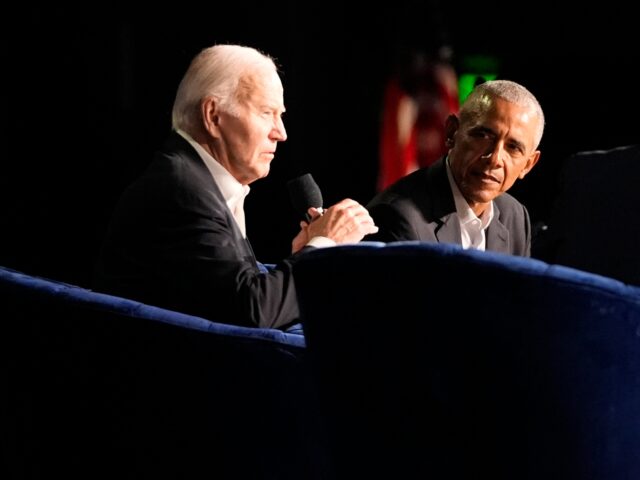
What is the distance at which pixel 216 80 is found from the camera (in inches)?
83.4

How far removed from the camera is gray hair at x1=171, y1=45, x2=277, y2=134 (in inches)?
83.3

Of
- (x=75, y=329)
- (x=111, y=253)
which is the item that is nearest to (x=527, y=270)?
(x=75, y=329)

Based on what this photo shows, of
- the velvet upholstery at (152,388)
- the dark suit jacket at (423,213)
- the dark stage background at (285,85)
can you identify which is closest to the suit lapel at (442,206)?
the dark suit jacket at (423,213)

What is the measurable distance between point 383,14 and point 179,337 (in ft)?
12.4

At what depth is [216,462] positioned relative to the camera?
162cm

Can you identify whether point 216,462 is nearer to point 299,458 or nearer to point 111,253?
point 299,458

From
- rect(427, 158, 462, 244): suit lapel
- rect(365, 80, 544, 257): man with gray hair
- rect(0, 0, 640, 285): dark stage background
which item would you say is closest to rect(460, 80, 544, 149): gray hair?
rect(365, 80, 544, 257): man with gray hair

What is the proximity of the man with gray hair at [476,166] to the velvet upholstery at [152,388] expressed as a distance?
789mm

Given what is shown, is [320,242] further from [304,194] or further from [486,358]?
[486,358]

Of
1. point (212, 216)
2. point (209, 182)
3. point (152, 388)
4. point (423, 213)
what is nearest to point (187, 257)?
point (212, 216)

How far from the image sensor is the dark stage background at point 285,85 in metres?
4.44

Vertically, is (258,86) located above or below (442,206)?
above

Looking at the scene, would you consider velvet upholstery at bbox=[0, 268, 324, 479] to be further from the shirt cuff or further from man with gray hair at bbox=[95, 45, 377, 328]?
the shirt cuff

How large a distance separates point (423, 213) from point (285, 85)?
2.51 metres
